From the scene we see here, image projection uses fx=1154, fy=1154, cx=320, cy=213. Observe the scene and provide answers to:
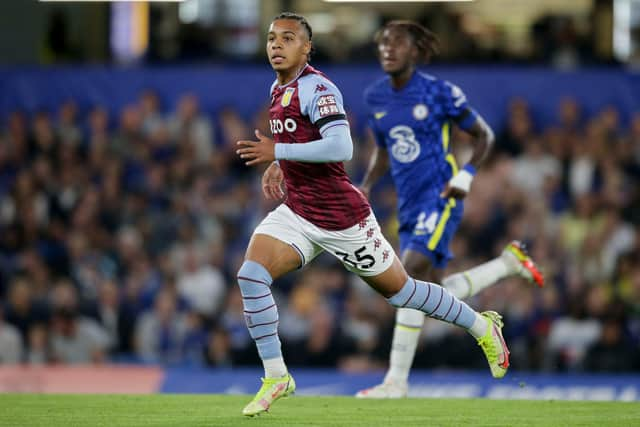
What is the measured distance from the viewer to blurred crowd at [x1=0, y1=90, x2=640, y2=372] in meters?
14.2

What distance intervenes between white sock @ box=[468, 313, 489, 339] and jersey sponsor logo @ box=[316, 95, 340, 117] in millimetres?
1930

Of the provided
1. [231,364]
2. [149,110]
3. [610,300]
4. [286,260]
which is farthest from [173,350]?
[286,260]

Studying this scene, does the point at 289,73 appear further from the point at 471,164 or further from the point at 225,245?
the point at 225,245

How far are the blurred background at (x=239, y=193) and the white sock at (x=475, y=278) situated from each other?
3.99 meters

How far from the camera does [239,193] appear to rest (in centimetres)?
1644

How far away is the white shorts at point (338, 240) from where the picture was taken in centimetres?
742

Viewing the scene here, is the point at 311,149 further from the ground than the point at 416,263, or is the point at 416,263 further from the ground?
the point at 311,149

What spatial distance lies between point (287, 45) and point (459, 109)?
98.7 inches

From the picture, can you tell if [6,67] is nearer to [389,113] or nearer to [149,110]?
[149,110]

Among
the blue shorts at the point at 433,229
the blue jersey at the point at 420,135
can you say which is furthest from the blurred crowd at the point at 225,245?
the blue jersey at the point at 420,135

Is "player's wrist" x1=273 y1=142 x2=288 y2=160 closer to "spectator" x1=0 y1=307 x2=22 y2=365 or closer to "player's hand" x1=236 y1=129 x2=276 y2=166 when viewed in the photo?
"player's hand" x1=236 y1=129 x2=276 y2=166

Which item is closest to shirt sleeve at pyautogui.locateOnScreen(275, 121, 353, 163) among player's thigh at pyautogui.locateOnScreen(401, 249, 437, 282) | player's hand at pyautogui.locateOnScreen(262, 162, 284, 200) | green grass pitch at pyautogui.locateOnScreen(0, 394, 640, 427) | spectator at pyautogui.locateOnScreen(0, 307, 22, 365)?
player's hand at pyautogui.locateOnScreen(262, 162, 284, 200)

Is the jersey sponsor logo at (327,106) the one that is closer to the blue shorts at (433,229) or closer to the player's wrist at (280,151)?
the player's wrist at (280,151)

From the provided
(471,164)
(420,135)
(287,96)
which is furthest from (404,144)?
(287,96)
